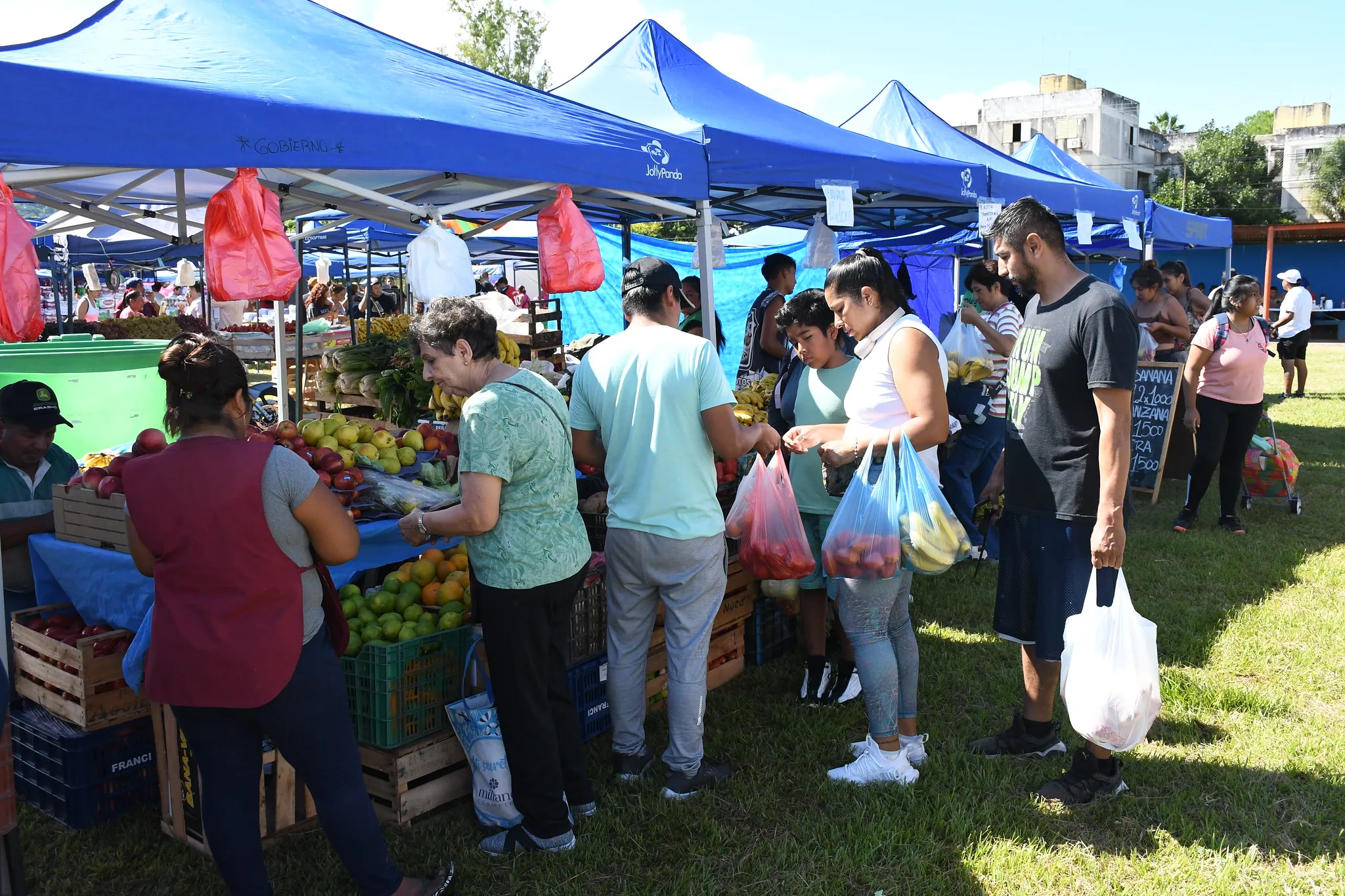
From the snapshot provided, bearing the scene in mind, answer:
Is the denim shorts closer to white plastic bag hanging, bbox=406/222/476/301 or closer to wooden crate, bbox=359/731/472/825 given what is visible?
wooden crate, bbox=359/731/472/825

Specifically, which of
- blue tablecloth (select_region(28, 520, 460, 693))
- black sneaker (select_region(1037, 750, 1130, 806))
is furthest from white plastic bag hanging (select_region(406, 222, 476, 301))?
black sneaker (select_region(1037, 750, 1130, 806))

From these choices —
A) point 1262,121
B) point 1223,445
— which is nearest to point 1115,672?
point 1223,445

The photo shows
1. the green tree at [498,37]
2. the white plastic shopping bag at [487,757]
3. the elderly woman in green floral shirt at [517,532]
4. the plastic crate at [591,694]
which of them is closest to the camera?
the elderly woman in green floral shirt at [517,532]

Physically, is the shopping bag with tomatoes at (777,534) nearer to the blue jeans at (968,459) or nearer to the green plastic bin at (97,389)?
the blue jeans at (968,459)

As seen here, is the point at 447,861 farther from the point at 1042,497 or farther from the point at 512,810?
the point at 1042,497

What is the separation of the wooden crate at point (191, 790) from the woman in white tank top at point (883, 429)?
1967 mm

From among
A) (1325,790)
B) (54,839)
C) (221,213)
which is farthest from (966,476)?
(54,839)

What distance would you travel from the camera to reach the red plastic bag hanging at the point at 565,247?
4938mm

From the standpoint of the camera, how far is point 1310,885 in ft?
9.61

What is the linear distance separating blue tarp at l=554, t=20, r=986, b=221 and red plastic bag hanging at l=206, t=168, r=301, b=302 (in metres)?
2.38

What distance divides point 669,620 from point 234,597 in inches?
61.7

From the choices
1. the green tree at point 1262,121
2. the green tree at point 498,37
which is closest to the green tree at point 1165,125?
the green tree at point 1262,121

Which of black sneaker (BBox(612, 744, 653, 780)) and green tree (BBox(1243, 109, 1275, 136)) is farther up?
green tree (BBox(1243, 109, 1275, 136))

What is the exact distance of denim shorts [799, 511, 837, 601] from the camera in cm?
416
